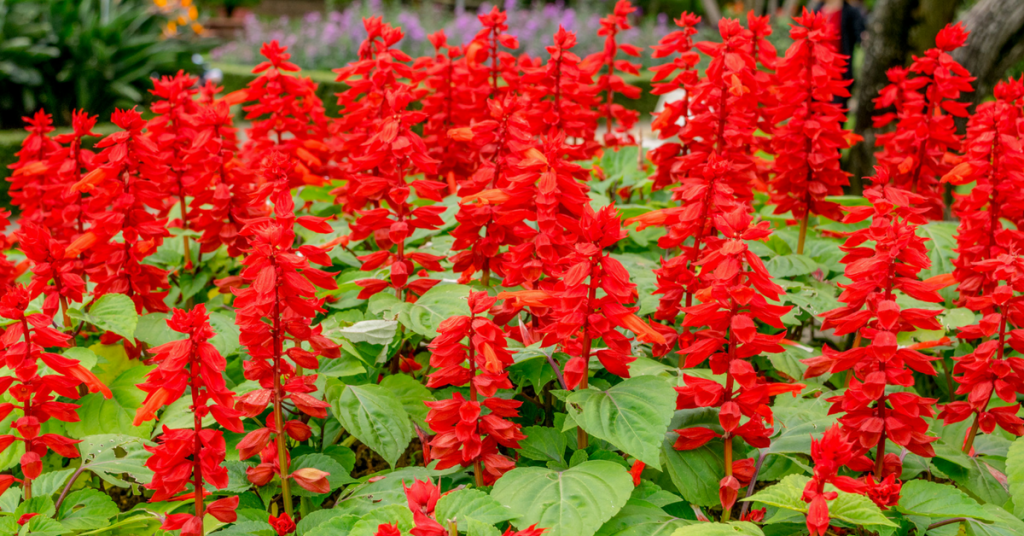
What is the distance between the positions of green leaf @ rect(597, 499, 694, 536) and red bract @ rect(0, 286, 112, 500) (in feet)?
3.95

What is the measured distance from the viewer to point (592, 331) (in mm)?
1697

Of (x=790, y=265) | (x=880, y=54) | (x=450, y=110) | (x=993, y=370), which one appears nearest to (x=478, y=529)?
(x=993, y=370)

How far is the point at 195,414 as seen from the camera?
1562 mm

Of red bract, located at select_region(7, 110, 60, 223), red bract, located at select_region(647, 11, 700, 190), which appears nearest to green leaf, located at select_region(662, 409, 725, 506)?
red bract, located at select_region(647, 11, 700, 190)

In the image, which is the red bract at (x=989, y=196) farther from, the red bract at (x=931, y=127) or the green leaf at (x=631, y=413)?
the green leaf at (x=631, y=413)

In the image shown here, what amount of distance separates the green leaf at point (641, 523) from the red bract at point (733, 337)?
0.12 m

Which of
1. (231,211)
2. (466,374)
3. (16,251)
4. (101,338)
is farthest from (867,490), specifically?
(16,251)

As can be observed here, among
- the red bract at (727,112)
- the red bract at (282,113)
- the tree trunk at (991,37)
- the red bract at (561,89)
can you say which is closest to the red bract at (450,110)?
the red bract at (561,89)

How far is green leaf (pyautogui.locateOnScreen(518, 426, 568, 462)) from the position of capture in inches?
72.6

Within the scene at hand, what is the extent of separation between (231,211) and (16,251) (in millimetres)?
1028

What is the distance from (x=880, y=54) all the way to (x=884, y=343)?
3934 mm

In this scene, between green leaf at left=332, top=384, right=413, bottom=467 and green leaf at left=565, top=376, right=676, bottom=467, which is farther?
green leaf at left=332, top=384, right=413, bottom=467

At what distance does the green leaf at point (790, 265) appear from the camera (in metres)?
2.58

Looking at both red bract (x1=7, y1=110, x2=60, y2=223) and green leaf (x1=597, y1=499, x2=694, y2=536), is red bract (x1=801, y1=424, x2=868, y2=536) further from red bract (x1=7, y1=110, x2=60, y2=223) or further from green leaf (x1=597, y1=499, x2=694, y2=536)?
red bract (x1=7, y1=110, x2=60, y2=223)
